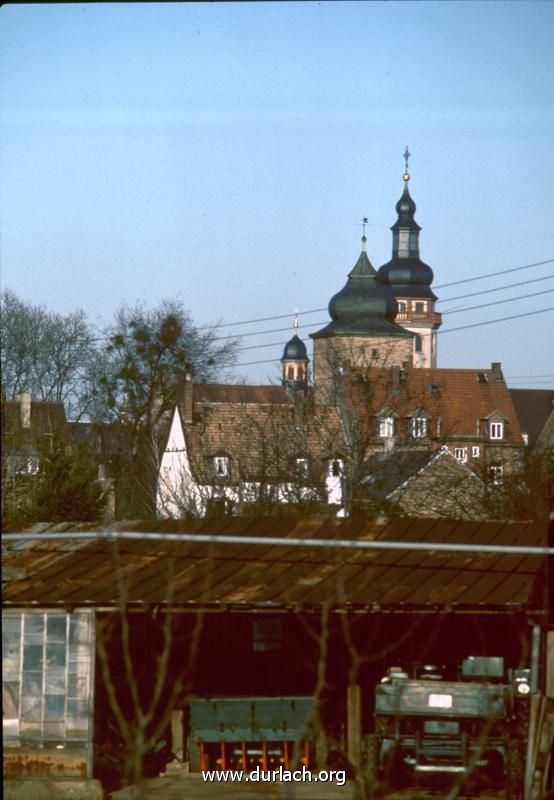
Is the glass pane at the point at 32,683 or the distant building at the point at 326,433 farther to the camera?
the distant building at the point at 326,433

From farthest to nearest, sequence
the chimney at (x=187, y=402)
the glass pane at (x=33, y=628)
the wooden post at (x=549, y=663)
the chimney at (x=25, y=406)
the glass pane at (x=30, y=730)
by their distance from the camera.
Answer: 1. the chimney at (x=187, y=402)
2. the chimney at (x=25, y=406)
3. the glass pane at (x=33, y=628)
4. the glass pane at (x=30, y=730)
5. the wooden post at (x=549, y=663)

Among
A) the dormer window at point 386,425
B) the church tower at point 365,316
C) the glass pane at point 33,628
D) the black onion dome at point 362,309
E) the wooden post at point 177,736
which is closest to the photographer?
the glass pane at point 33,628

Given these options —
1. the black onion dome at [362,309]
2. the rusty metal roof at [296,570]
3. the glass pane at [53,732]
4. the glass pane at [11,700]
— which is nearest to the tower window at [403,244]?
the black onion dome at [362,309]

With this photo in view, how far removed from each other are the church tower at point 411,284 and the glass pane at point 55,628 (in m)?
149

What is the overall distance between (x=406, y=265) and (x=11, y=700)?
155m

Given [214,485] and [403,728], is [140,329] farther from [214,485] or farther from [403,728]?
[403,728]

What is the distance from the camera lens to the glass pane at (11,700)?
16.6 m

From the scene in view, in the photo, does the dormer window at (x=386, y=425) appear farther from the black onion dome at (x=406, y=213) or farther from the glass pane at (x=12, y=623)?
the black onion dome at (x=406, y=213)

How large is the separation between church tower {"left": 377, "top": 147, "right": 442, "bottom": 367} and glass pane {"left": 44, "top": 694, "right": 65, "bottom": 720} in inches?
5882

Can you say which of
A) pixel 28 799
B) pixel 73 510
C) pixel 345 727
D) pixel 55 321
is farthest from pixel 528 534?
pixel 55 321

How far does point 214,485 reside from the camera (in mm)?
46031

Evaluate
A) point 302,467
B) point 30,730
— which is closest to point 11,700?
point 30,730

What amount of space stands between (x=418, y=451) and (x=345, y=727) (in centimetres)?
3011

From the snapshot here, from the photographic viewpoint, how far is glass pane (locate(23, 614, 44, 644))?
16844mm
